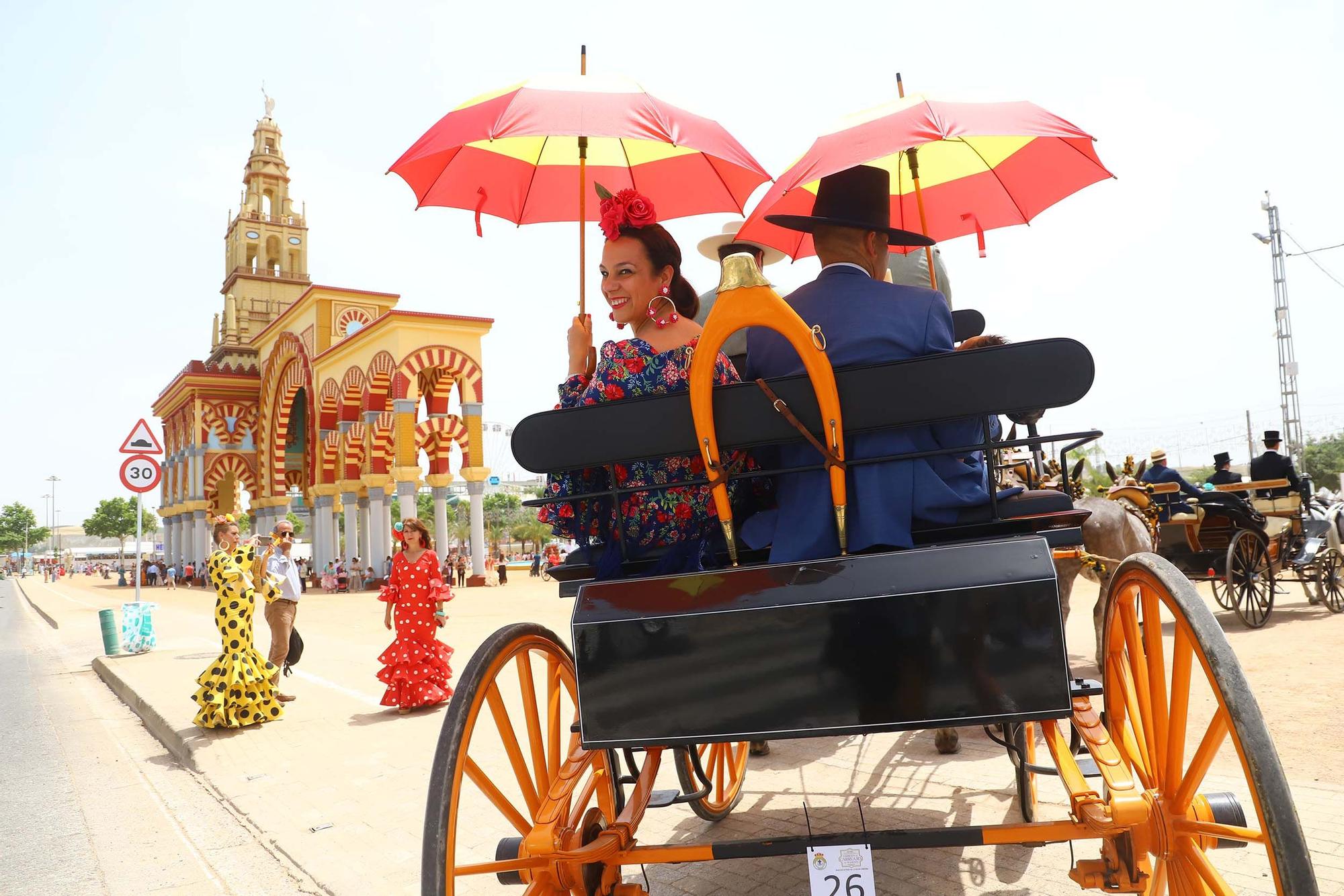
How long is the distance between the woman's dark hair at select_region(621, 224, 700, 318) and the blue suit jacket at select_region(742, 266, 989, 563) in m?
0.48

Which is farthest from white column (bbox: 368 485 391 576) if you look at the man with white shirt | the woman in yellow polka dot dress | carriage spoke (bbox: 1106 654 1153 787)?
carriage spoke (bbox: 1106 654 1153 787)

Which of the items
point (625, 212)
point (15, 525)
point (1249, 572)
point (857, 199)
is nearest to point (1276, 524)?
point (1249, 572)

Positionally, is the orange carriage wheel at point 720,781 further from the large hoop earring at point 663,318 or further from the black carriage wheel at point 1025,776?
the large hoop earring at point 663,318

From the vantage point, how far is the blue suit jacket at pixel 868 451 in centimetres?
238

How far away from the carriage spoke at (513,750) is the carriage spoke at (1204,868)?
163cm

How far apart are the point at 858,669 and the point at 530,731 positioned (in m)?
1.17

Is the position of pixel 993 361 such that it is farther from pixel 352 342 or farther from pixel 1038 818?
pixel 352 342

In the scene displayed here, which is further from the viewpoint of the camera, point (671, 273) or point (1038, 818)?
point (1038, 818)

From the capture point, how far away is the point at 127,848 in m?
4.55

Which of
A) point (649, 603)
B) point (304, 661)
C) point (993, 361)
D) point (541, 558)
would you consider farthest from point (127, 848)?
point (541, 558)

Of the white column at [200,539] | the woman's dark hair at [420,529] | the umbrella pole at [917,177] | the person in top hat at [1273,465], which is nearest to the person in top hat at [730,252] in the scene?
the umbrella pole at [917,177]

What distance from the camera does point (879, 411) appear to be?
2.22 metres

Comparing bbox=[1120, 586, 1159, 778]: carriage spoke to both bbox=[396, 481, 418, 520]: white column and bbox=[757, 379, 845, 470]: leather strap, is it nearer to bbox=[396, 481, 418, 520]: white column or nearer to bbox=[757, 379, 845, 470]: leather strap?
bbox=[757, 379, 845, 470]: leather strap

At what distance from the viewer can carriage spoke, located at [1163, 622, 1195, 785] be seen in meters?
2.03
